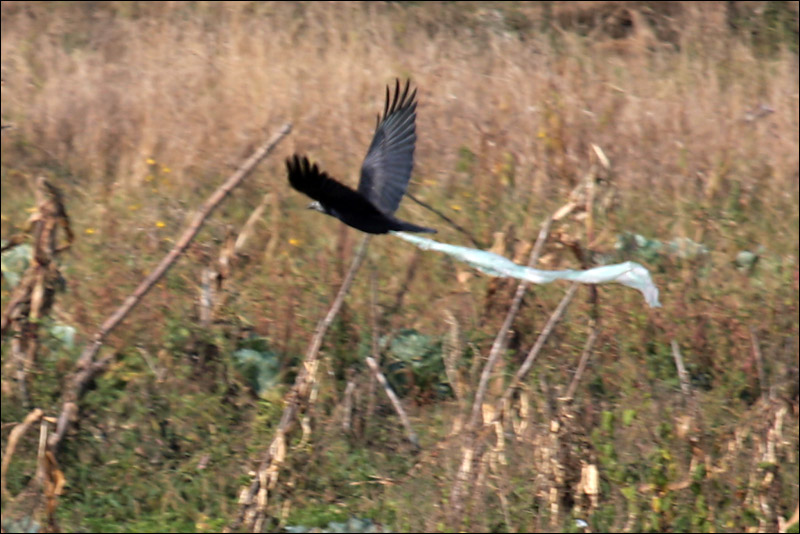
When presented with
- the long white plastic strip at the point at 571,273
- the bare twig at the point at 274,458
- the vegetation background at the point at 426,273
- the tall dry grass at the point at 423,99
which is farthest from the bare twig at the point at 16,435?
the tall dry grass at the point at 423,99

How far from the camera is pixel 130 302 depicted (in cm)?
390

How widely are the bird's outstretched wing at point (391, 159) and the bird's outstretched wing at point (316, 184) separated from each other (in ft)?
1.70

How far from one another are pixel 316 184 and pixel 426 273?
244 centimetres

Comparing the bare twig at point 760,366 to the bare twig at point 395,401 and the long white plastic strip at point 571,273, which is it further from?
the long white plastic strip at point 571,273

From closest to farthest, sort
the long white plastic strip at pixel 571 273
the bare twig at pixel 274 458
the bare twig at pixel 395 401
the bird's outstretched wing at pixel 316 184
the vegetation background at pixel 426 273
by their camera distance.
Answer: the long white plastic strip at pixel 571 273, the bird's outstretched wing at pixel 316 184, the bare twig at pixel 274 458, the vegetation background at pixel 426 273, the bare twig at pixel 395 401

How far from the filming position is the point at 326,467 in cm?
422

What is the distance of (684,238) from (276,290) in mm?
1959

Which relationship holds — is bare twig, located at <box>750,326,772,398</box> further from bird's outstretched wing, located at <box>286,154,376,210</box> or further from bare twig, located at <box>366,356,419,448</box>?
bird's outstretched wing, located at <box>286,154,376,210</box>

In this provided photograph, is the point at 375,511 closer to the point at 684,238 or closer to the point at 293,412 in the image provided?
the point at 293,412

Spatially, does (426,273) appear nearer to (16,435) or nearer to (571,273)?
(16,435)

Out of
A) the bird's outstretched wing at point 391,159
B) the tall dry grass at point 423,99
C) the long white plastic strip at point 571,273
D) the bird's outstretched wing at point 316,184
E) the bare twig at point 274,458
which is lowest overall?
the bare twig at point 274,458

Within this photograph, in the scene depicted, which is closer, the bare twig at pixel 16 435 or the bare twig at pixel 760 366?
the bare twig at pixel 16 435

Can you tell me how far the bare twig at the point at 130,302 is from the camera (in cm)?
386

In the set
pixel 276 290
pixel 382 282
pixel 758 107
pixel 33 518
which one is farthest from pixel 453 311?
pixel 758 107
